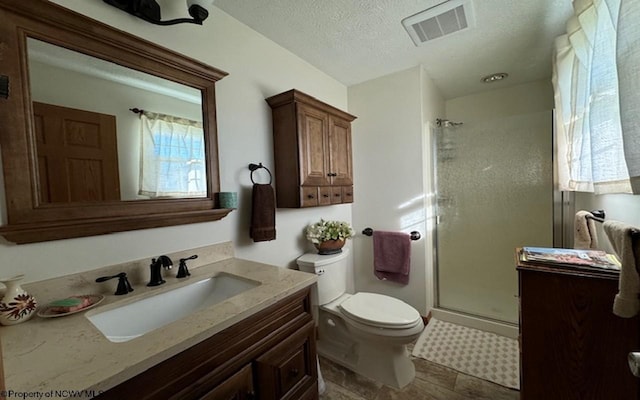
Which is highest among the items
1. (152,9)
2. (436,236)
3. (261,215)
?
(152,9)

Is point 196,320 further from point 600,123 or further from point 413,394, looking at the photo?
point 600,123

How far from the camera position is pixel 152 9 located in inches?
44.4

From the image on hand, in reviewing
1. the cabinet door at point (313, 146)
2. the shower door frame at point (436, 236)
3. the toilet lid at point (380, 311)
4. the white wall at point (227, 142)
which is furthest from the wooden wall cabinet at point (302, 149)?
the shower door frame at point (436, 236)

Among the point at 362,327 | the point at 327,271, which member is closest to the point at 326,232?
the point at 327,271

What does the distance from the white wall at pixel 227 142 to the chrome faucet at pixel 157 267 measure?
0.08 metres

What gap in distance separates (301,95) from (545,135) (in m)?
2.12

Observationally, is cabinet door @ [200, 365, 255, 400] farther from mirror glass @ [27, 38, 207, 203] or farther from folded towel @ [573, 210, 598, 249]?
folded towel @ [573, 210, 598, 249]

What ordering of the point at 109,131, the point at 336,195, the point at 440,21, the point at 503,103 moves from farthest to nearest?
the point at 503,103, the point at 336,195, the point at 440,21, the point at 109,131

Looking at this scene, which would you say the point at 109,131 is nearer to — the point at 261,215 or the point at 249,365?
the point at 261,215

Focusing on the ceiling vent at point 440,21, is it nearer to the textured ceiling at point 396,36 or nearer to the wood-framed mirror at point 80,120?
the textured ceiling at point 396,36

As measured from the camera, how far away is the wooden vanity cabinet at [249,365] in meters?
0.65

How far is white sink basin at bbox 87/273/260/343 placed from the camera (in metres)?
0.88

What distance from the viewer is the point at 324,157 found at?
73.6 inches

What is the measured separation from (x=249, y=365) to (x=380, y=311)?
1.00 m
